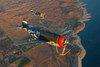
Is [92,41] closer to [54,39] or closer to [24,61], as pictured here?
[54,39]

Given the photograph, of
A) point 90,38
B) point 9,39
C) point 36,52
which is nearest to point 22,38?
point 9,39

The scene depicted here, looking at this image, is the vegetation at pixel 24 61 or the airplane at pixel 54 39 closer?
the airplane at pixel 54 39

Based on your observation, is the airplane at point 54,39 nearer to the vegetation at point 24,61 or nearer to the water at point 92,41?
the water at point 92,41

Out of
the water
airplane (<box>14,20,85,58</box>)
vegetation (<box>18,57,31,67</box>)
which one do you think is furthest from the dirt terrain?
the water

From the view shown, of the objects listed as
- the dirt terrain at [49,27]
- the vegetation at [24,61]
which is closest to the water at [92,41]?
the dirt terrain at [49,27]

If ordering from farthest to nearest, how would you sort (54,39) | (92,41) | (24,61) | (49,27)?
(49,27), (92,41), (24,61), (54,39)

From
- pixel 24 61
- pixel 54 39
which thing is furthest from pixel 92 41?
pixel 24 61

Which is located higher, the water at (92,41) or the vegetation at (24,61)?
the vegetation at (24,61)

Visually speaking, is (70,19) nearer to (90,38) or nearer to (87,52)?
(90,38)

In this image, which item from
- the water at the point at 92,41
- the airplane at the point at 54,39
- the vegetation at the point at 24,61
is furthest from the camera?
the water at the point at 92,41

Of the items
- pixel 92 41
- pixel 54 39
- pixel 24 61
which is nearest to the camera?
pixel 54 39

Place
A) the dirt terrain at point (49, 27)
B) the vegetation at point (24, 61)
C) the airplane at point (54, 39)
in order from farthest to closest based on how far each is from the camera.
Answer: the dirt terrain at point (49, 27) → the vegetation at point (24, 61) → the airplane at point (54, 39)
